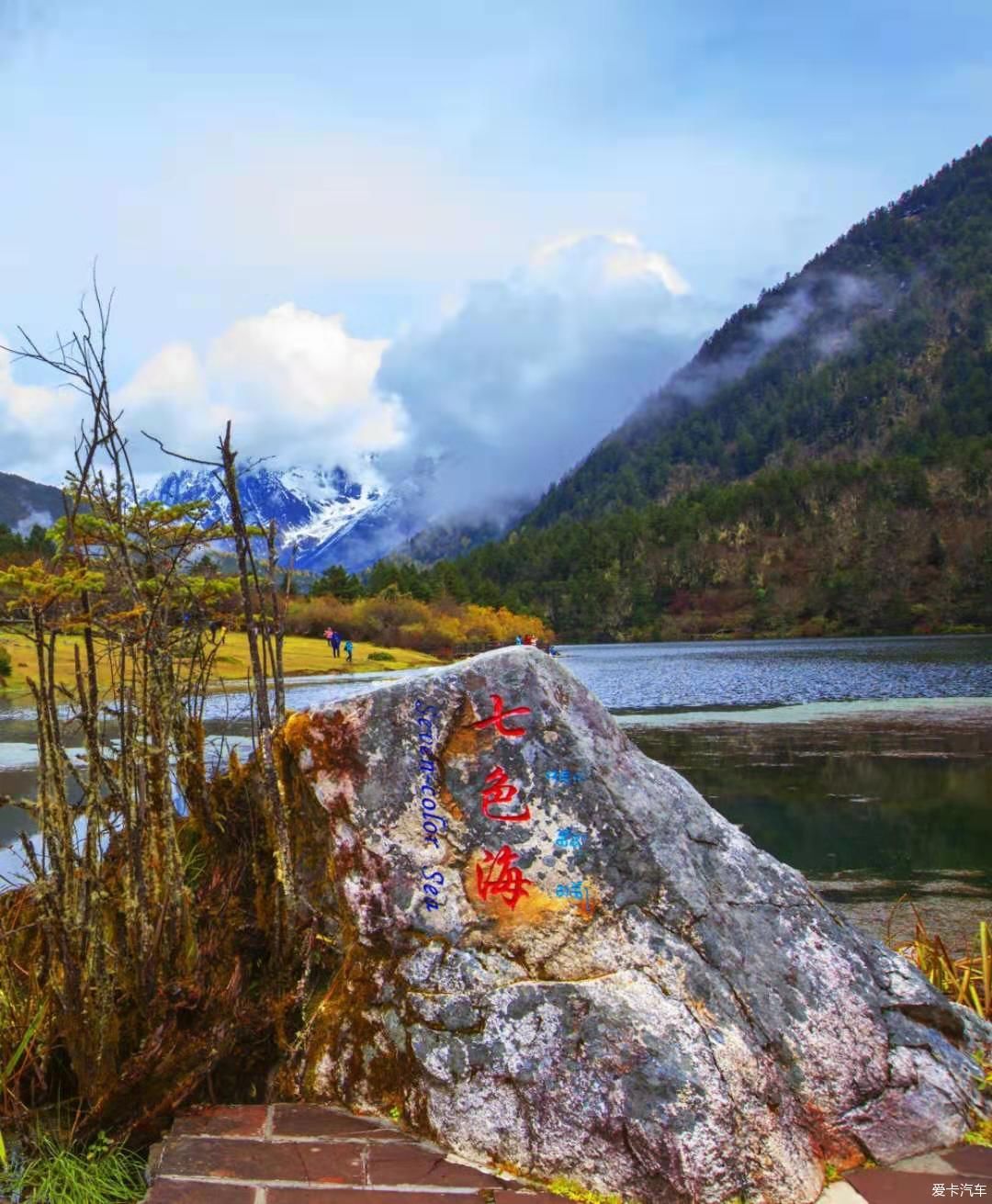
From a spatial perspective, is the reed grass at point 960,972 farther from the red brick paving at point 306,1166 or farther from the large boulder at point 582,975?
the red brick paving at point 306,1166

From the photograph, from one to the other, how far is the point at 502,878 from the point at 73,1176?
6.11 feet

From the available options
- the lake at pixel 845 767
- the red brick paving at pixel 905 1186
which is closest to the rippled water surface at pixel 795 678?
the lake at pixel 845 767

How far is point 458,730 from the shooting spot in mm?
4246

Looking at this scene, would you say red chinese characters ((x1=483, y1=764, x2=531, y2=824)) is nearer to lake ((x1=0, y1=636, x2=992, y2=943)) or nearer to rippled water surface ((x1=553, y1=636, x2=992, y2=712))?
lake ((x1=0, y1=636, x2=992, y2=943))

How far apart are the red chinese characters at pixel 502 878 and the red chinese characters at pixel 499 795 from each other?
0.39 feet

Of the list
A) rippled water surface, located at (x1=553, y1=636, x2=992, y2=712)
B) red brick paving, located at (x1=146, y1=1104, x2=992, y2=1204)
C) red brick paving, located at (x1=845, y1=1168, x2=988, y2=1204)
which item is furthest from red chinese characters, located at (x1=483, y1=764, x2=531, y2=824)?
rippled water surface, located at (x1=553, y1=636, x2=992, y2=712)

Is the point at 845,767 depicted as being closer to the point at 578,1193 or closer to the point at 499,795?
the point at 499,795

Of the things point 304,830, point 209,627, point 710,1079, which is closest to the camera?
point 710,1079

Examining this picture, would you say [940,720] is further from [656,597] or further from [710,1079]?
[656,597]

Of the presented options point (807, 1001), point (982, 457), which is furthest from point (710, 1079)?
point (982, 457)

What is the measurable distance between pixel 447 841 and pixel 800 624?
4641 inches

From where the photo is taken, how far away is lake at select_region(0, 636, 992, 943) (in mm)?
10734

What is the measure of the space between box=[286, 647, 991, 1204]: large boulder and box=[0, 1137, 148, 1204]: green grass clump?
727 mm

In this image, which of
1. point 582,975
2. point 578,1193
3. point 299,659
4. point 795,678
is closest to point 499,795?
point 582,975
